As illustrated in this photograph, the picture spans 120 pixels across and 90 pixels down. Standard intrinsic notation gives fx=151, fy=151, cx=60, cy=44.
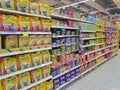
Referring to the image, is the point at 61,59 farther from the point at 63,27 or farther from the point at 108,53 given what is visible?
the point at 108,53

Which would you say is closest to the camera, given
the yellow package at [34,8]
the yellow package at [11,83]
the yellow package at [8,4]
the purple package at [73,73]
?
the yellow package at [8,4]

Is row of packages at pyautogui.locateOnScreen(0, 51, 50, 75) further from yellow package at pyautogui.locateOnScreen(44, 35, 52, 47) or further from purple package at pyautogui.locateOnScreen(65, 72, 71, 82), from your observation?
purple package at pyautogui.locateOnScreen(65, 72, 71, 82)

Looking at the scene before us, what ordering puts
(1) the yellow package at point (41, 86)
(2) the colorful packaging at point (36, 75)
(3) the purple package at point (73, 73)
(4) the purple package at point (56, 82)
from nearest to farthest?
(2) the colorful packaging at point (36, 75) → (1) the yellow package at point (41, 86) → (4) the purple package at point (56, 82) → (3) the purple package at point (73, 73)

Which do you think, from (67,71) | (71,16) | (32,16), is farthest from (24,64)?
(71,16)

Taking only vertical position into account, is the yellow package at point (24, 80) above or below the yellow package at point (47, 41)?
below

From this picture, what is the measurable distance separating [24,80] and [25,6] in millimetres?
1270

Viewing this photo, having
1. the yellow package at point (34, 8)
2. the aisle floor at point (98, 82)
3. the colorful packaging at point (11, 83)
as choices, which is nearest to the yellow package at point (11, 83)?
the colorful packaging at point (11, 83)

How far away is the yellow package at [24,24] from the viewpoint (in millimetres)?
2471

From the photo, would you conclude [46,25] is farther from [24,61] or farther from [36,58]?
[24,61]

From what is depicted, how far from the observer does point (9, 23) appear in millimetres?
2281

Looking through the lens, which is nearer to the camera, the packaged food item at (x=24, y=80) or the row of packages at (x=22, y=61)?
the row of packages at (x=22, y=61)

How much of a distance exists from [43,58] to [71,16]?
5.50ft

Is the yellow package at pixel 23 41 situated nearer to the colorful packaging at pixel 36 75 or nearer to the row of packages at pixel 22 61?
the row of packages at pixel 22 61

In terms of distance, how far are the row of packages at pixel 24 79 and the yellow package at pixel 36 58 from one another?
6.1 inches
